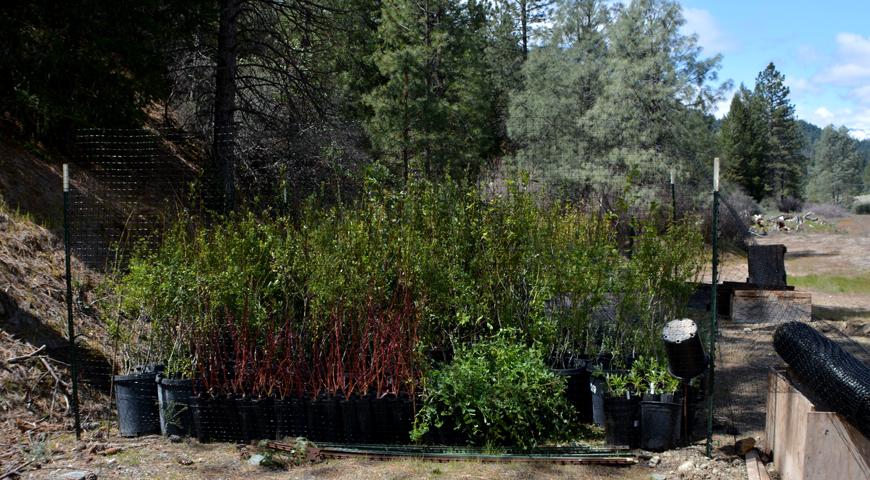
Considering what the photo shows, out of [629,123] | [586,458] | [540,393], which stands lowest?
[586,458]

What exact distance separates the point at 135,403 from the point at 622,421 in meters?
3.02

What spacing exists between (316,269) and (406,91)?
12.2 m

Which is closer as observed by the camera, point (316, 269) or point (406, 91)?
point (316, 269)

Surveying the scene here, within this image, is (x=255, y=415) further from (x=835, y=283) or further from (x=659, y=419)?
(x=835, y=283)

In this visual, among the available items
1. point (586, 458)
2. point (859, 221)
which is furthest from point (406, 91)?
point (859, 221)

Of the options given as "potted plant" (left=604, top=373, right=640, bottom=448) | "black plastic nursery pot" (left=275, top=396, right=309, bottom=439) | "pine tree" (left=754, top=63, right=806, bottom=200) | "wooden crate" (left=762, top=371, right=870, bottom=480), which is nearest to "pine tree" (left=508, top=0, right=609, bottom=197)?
"potted plant" (left=604, top=373, right=640, bottom=448)

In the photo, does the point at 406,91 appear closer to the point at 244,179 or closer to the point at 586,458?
the point at 244,179

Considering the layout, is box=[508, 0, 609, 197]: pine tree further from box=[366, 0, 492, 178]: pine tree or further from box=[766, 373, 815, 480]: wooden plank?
box=[766, 373, 815, 480]: wooden plank

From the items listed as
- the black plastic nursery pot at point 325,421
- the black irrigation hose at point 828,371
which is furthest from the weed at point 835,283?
the black plastic nursery pot at point 325,421

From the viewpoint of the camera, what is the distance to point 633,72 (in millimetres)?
18500

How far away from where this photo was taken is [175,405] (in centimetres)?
Result: 475

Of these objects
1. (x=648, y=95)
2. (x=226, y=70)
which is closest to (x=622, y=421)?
(x=226, y=70)

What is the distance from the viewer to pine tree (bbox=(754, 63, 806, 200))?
46250 millimetres

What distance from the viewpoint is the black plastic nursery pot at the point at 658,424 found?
174 inches
